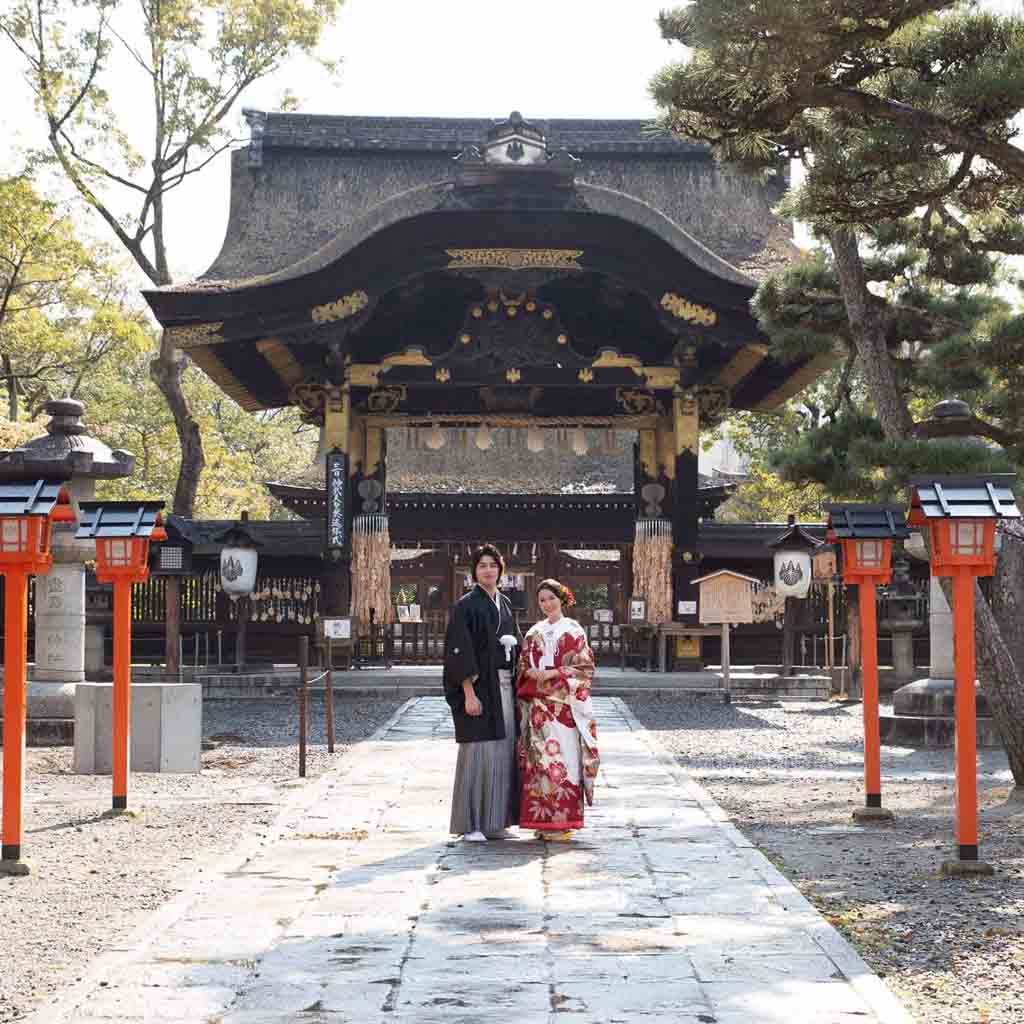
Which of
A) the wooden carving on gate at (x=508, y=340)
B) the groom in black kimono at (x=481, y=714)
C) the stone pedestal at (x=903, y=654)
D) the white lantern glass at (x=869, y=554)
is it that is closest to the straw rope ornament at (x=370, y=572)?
the wooden carving on gate at (x=508, y=340)

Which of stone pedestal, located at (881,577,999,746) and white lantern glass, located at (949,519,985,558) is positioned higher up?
white lantern glass, located at (949,519,985,558)

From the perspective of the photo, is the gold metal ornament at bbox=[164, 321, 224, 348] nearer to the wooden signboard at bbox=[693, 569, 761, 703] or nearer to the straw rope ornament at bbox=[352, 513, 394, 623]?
the straw rope ornament at bbox=[352, 513, 394, 623]

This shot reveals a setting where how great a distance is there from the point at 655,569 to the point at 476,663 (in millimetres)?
13163

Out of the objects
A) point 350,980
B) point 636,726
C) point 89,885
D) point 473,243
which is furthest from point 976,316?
point 350,980

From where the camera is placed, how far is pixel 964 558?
8.23 meters

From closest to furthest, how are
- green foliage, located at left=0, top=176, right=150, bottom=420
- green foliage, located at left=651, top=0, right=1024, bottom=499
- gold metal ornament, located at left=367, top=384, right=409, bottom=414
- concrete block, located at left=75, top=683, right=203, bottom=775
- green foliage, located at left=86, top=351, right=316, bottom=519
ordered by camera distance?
1. green foliage, located at left=651, top=0, right=1024, bottom=499
2. concrete block, located at left=75, top=683, right=203, bottom=775
3. gold metal ornament, located at left=367, top=384, right=409, bottom=414
4. green foliage, located at left=0, top=176, right=150, bottom=420
5. green foliage, located at left=86, top=351, right=316, bottom=519

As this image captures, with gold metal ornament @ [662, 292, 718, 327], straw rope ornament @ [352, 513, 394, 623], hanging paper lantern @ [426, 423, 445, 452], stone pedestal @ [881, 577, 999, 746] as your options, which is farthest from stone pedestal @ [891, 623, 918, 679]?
straw rope ornament @ [352, 513, 394, 623]

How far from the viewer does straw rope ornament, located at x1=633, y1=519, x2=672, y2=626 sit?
2169cm

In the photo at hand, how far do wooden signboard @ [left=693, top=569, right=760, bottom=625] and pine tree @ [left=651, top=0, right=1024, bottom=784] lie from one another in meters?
5.77

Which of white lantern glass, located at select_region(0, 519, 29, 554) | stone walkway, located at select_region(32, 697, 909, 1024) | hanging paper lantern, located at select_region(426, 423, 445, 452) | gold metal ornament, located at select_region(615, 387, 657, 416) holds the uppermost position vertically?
gold metal ornament, located at select_region(615, 387, 657, 416)

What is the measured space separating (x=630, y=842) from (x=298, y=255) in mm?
16541

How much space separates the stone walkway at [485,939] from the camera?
500 centimetres

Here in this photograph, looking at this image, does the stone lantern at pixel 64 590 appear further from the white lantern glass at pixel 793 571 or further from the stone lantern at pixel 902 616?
the stone lantern at pixel 902 616

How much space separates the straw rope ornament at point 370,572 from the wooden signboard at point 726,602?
424 centimetres
